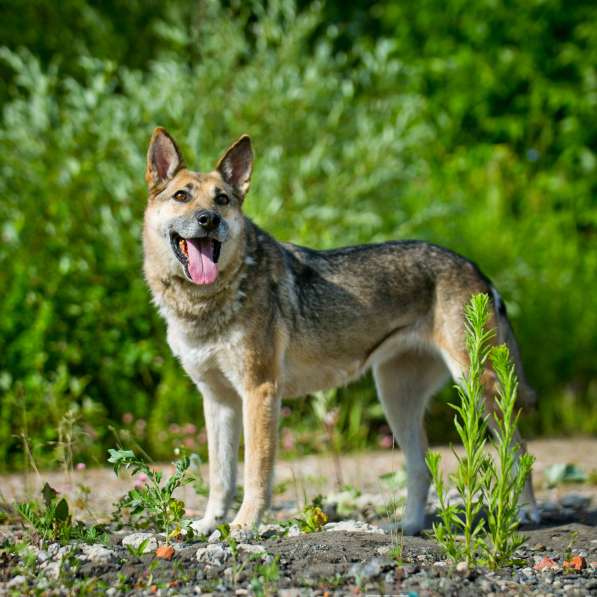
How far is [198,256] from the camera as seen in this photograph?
184 inches

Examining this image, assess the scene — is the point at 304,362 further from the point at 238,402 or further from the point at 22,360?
the point at 22,360

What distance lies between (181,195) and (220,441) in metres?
1.34

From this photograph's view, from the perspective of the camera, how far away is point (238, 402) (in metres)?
5.05

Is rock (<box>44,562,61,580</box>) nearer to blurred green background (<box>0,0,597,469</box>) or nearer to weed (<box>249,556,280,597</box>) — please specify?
weed (<box>249,556,280,597</box>)

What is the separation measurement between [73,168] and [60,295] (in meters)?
1.06

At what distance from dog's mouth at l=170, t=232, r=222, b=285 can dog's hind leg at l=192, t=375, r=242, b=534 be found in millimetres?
576

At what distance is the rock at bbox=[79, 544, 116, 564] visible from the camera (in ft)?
11.5

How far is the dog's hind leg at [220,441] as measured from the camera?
489cm

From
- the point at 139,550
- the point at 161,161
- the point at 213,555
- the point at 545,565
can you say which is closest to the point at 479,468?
the point at 545,565

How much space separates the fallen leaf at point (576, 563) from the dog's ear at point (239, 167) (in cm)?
254

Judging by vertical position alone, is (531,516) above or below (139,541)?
below

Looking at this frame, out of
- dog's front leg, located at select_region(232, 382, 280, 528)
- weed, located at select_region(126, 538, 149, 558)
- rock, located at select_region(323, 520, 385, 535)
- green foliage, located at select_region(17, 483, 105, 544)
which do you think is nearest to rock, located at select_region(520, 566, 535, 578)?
rock, located at select_region(323, 520, 385, 535)

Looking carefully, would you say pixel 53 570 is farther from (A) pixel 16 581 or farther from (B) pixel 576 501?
(B) pixel 576 501

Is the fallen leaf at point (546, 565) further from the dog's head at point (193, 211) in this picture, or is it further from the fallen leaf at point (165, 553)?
the dog's head at point (193, 211)
